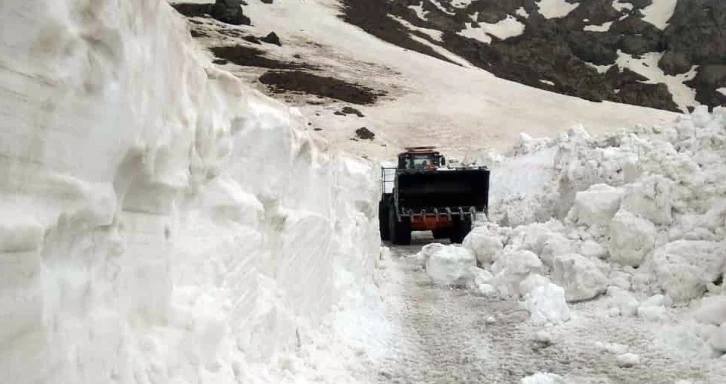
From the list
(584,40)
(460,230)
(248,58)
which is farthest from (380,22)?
(460,230)

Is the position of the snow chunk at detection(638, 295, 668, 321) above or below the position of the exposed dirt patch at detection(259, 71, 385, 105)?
below

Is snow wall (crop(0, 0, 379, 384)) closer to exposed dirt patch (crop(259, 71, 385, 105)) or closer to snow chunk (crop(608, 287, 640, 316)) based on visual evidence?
snow chunk (crop(608, 287, 640, 316))

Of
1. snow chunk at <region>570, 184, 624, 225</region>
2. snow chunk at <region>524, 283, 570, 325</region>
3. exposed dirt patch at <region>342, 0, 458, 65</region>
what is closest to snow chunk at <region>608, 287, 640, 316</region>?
snow chunk at <region>524, 283, 570, 325</region>

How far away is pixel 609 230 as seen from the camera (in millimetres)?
8273

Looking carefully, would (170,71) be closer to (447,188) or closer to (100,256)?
(100,256)

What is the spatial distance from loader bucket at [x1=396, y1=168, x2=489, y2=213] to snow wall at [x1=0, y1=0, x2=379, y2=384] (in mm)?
9822

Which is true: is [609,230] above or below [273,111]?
below

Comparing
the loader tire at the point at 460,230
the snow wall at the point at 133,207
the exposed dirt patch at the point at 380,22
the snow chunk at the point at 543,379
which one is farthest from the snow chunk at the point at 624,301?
the exposed dirt patch at the point at 380,22

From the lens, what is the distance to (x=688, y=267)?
22.9 ft

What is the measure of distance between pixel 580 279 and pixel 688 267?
1124mm

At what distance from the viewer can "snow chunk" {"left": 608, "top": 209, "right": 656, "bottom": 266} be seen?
308 inches

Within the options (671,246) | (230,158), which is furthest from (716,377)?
(230,158)

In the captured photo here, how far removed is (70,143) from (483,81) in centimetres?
5193

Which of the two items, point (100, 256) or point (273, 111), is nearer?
point (100, 256)
